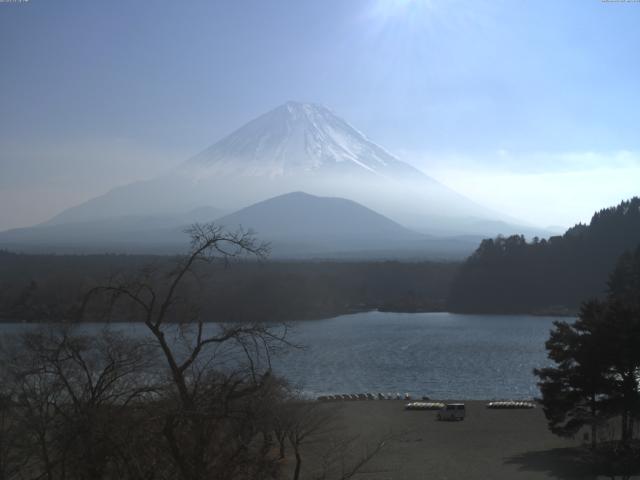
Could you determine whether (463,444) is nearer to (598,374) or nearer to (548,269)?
(598,374)

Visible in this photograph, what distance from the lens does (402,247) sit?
78.5 meters

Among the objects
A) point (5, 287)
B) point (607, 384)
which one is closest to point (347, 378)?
point (607, 384)

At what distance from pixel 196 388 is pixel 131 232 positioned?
256ft

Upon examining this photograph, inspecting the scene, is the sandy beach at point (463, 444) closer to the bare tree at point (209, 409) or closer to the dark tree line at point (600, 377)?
the dark tree line at point (600, 377)

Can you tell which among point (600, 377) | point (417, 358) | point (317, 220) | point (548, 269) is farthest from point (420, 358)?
point (317, 220)

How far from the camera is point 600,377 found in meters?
7.94

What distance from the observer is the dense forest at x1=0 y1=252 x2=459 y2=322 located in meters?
19.5

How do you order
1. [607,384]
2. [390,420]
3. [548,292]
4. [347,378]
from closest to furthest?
[607,384] < [390,420] < [347,378] < [548,292]

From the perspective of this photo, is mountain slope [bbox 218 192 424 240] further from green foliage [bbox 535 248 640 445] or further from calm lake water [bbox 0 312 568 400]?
green foliage [bbox 535 248 640 445]

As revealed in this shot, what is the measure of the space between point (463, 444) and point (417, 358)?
32.3ft

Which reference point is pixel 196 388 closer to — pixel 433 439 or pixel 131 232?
pixel 433 439

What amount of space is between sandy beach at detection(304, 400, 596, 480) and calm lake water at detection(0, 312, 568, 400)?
1.76 metres

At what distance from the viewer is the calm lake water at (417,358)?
1467 cm

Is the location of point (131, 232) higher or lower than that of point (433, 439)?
higher
